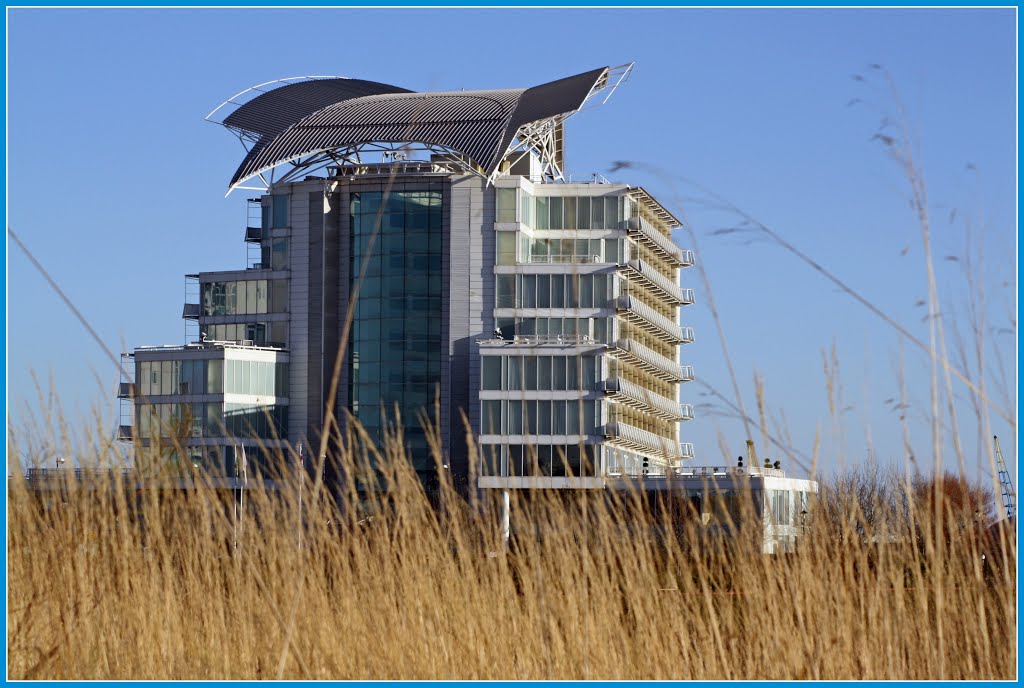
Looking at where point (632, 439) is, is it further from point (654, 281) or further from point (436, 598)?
point (436, 598)

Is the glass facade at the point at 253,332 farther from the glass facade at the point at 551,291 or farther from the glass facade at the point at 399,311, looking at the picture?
the glass facade at the point at 551,291

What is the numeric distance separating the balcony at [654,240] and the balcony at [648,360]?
4.60m

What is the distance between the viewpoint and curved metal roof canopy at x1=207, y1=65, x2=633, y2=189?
59688 millimetres

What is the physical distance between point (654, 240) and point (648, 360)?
18.2 ft

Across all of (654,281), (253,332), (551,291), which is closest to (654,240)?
(654,281)

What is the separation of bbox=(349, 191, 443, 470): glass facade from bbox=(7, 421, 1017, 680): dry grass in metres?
51.2

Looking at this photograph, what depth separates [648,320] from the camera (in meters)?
63.8

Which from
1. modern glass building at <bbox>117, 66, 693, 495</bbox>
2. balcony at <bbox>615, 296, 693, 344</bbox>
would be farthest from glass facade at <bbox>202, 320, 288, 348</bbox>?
balcony at <bbox>615, 296, 693, 344</bbox>

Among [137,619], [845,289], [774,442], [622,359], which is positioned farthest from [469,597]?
[622,359]

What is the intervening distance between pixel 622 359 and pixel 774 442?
54.0 metres

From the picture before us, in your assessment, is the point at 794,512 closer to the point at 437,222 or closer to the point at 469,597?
the point at 469,597

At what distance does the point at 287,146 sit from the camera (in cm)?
6244

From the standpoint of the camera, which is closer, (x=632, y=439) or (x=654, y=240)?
(x=632, y=439)

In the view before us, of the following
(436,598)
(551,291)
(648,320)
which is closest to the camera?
(436,598)
